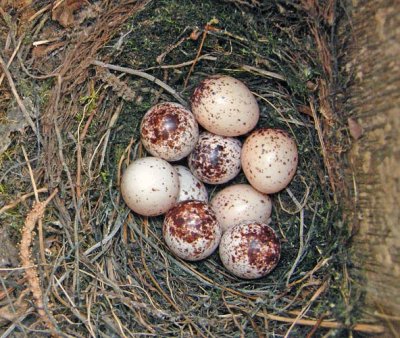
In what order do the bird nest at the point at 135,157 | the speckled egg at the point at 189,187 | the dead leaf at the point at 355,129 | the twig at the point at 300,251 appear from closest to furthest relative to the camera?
the dead leaf at the point at 355,129
the bird nest at the point at 135,157
the twig at the point at 300,251
the speckled egg at the point at 189,187

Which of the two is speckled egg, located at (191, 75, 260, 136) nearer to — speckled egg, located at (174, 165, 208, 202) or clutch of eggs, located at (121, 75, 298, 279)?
clutch of eggs, located at (121, 75, 298, 279)

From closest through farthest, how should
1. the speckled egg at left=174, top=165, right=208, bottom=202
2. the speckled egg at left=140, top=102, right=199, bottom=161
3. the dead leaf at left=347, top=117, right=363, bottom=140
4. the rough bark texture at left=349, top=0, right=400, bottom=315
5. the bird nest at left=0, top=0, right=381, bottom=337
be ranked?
the rough bark texture at left=349, top=0, right=400, bottom=315 → the dead leaf at left=347, top=117, right=363, bottom=140 → the bird nest at left=0, top=0, right=381, bottom=337 → the speckled egg at left=140, top=102, right=199, bottom=161 → the speckled egg at left=174, top=165, right=208, bottom=202

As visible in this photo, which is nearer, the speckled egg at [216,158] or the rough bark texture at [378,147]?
the rough bark texture at [378,147]

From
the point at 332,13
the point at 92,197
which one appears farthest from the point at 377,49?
the point at 92,197

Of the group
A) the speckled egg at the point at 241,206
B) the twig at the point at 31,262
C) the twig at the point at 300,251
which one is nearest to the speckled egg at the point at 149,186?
the speckled egg at the point at 241,206

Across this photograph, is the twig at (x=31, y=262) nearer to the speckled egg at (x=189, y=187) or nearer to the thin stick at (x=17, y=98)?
the thin stick at (x=17, y=98)

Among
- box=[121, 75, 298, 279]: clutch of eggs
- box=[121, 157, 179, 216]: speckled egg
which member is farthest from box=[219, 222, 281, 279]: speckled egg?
box=[121, 157, 179, 216]: speckled egg
